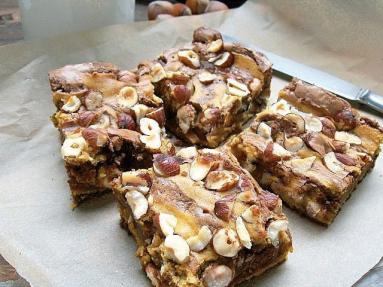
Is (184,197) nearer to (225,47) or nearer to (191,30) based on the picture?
(225,47)

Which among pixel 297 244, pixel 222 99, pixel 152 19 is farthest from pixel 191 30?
pixel 297 244

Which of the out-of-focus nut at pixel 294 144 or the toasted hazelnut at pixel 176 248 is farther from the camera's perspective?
the out-of-focus nut at pixel 294 144

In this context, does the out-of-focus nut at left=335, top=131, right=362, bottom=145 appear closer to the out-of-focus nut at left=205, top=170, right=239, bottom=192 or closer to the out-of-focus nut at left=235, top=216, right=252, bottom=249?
the out-of-focus nut at left=205, top=170, right=239, bottom=192

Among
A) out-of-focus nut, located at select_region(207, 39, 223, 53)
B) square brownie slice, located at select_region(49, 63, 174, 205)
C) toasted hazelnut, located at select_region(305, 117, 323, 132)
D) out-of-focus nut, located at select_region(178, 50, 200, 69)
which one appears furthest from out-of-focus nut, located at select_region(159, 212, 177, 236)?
out-of-focus nut, located at select_region(207, 39, 223, 53)

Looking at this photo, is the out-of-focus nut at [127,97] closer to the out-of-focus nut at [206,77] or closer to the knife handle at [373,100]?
the out-of-focus nut at [206,77]

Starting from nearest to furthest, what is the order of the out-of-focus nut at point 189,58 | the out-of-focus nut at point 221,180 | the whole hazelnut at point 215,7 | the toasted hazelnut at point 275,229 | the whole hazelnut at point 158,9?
the toasted hazelnut at point 275,229
the out-of-focus nut at point 221,180
the out-of-focus nut at point 189,58
the whole hazelnut at point 158,9
the whole hazelnut at point 215,7

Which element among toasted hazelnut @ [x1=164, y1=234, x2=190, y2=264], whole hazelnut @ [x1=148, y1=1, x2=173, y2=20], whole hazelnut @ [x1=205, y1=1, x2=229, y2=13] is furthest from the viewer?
whole hazelnut @ [x1=205, y1=1, x2=229, y2=13]

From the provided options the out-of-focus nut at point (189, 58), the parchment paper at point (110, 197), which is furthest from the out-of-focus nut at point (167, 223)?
the out-of-focus nut at point (189, 58)
